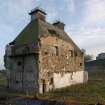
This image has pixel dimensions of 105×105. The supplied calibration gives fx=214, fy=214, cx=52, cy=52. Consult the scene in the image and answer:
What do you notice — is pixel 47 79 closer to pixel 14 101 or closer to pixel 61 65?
pixel 61 65

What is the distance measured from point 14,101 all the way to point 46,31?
14468 mm

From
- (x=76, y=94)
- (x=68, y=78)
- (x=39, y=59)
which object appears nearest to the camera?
(x=76, y=94)

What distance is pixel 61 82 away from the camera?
35281 mm

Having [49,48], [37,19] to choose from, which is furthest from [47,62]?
[37,19]

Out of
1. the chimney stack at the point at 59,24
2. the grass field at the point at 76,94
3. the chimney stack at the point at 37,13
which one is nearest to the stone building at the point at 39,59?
the chimney stack at the point at 37,13

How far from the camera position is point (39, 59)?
31750 millimetres

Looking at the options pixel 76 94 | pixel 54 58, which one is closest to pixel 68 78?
pixel 54 58

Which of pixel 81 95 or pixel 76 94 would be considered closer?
pixel 81 95

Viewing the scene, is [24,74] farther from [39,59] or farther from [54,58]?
[54,58]

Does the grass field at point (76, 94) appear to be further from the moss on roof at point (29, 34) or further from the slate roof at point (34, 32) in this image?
the slate roof at point (34, 32)

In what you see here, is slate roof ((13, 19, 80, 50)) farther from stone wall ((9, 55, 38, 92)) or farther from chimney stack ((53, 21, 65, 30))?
chimney stack ((53, 21, 65, 30))

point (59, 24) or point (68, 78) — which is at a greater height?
point (59, 24)

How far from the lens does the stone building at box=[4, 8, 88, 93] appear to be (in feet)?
105

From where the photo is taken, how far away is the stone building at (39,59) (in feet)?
105
